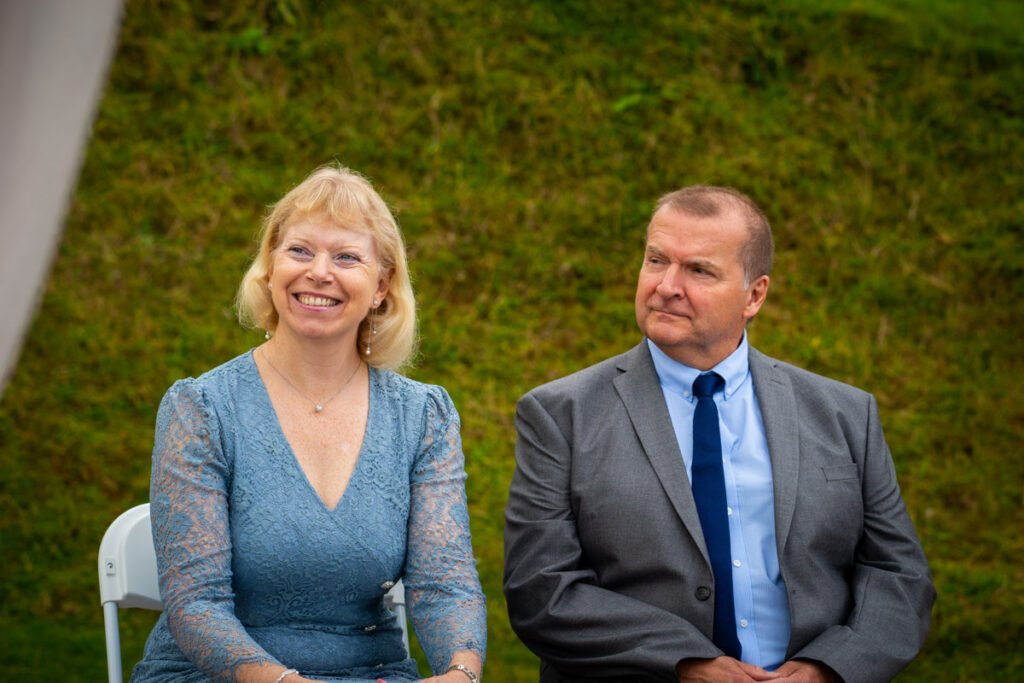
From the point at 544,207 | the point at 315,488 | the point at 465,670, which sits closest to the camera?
the point at 465,670

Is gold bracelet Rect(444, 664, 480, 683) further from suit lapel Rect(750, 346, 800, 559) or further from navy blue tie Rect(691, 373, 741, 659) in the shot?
suit lapel Rect(750, 346, 800, 559)

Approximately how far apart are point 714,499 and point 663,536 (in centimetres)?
18

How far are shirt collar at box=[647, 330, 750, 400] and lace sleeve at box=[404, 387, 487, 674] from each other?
0.65 m

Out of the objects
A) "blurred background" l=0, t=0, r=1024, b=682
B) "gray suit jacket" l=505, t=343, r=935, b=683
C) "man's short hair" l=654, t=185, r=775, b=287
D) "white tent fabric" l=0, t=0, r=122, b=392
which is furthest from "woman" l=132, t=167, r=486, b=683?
"white tent fabric" l=0, t=0, r=122, b=392

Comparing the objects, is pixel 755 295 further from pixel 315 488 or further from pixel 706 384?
pixel 315 488

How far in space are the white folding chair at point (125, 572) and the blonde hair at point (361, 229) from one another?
632mm

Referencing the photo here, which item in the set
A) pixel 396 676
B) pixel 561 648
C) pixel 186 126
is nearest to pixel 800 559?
pixel 561 648

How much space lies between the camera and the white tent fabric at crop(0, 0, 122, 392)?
604cm

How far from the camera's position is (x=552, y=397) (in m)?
3.42

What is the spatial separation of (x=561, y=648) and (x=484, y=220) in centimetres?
332

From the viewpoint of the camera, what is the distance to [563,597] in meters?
3.16

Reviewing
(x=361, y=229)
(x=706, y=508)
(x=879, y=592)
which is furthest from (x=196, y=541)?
(x=879, y=592)

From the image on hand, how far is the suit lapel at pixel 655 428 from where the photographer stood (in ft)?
10.5

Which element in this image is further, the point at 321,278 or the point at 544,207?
the point at 544,207
